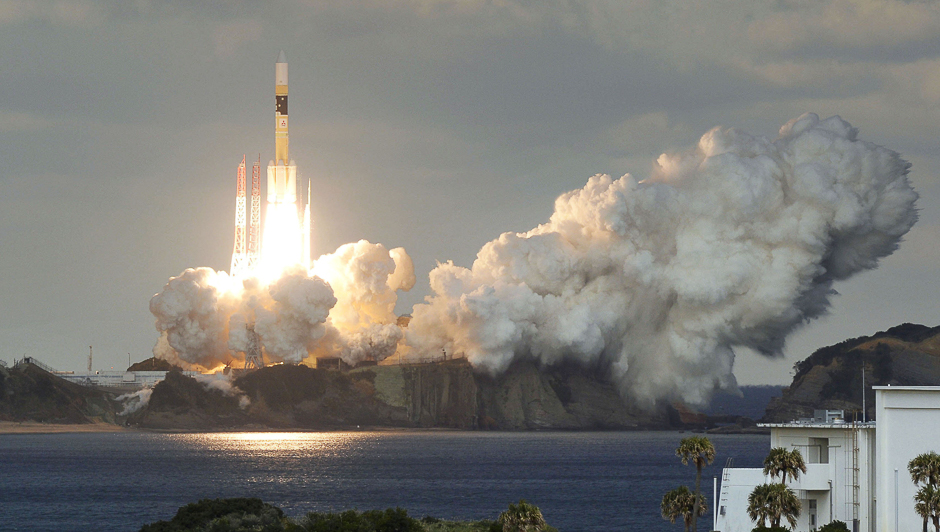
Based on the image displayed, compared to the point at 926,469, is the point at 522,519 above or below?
below

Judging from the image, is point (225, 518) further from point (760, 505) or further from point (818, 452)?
point (818, 452)

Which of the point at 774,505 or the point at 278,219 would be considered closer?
the point at 774,505

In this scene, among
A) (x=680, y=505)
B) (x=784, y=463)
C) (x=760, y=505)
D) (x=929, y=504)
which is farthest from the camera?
(x=680, y=505)

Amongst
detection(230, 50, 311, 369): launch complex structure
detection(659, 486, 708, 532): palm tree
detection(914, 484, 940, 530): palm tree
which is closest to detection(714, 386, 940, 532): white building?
detection(659, 486, 708, 532): palm tree

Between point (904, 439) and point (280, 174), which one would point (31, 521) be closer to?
point (904, 439)

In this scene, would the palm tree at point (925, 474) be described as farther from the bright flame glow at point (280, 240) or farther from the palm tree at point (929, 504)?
the bright flame glow at point (280, 240)

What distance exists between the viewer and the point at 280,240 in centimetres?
19125

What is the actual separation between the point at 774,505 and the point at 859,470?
195 inches

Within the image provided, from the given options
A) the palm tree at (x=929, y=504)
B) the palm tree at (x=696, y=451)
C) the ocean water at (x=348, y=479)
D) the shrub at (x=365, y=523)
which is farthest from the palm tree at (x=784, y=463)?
the ocean water at (x=348, y=479)

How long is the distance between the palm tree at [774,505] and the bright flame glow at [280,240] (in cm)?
13971

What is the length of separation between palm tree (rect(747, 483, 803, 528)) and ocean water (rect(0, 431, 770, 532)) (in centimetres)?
3732

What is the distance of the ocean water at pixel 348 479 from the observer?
98.4 metres

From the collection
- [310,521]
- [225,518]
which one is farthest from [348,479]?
[310,521]

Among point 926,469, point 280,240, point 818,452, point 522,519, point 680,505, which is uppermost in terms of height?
point 280,240
